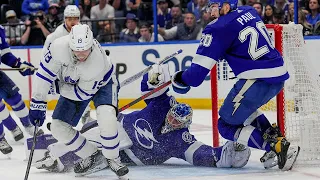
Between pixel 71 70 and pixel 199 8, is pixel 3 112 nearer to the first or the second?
pixel 71 70

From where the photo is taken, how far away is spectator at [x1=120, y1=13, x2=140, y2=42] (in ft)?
30.3

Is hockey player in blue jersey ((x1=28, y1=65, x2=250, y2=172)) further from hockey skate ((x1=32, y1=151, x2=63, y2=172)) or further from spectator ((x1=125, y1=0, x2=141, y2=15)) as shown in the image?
spectator ((x1=125, y1=0, x2=141, y2=15))

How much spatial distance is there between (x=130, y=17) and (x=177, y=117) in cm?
454

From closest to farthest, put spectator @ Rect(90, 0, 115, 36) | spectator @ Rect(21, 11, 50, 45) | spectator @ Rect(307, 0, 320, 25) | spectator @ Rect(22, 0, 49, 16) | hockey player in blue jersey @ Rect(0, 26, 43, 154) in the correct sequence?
hockey player in blue jersey @ Rect(0, 26, 43, 154), spectator @ Rect(307, 0, 320, 25), spectator @ Rect(90, 0, 115, 36), spectator @ Rect(21, 11, 50, 45), spectator @ Rect(22, 0, 49, 16)

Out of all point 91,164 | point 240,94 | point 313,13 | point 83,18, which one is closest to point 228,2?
point 240,94

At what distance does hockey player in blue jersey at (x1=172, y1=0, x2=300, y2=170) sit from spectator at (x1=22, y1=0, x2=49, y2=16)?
549 centimetres

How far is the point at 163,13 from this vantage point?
916 cm

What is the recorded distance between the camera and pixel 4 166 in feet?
18.2

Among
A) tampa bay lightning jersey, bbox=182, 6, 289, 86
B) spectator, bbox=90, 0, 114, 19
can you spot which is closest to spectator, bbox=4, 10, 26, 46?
spectator, bbox=90, 0, 114, 19

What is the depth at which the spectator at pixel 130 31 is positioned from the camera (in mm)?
9242

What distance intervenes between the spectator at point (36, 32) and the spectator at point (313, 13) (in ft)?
10.8

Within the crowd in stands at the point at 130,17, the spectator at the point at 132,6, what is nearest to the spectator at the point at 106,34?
the crowd in stands at the point at 130,17

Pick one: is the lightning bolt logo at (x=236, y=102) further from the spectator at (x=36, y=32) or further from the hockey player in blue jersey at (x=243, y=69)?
the spectator at (x=36, y=32)

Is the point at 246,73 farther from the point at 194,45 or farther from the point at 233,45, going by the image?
the point at 194,45
